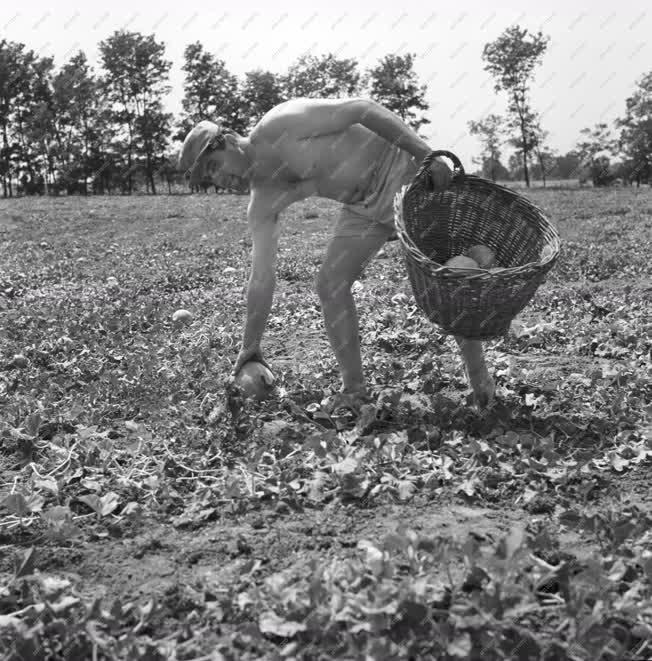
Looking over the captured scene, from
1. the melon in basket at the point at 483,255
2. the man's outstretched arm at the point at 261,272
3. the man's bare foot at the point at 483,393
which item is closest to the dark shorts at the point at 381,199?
the man's outstretched arm at the point at 261,272

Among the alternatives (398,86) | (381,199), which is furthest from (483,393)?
(398,86)

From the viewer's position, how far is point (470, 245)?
382 centimetres

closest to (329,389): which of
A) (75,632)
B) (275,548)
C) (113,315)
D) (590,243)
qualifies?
(275,548)

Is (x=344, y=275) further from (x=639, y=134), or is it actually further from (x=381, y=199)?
(x=639, y=134)

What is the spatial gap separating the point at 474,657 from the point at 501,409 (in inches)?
77.1

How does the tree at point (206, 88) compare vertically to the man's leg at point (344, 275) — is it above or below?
above

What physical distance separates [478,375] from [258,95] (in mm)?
49691

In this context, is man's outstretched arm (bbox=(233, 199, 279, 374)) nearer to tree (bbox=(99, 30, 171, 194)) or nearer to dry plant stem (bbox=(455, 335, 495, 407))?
dry plant stem (bbox=(455, 335, 495, 407))

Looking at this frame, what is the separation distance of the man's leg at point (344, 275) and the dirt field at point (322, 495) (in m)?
0.37

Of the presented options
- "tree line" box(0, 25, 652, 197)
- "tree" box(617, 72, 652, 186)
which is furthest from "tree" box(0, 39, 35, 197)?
"tree" box(617, 72, 652, 186)

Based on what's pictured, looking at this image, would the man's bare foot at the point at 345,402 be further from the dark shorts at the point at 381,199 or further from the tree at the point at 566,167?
the tree at the point at 566,167

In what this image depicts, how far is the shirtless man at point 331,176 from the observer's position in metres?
3.56

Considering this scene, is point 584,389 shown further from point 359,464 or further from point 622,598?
point 622,598

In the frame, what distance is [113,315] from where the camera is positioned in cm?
628
